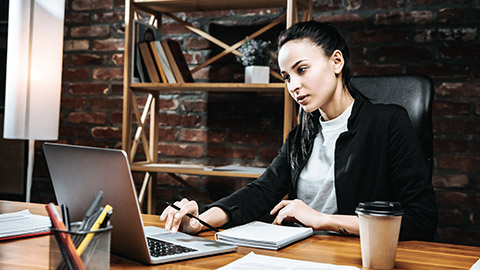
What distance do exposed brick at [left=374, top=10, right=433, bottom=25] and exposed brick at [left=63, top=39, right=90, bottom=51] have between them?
1.59m

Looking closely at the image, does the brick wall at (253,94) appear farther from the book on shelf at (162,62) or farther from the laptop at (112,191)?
the laptop at (112,191)

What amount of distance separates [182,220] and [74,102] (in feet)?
6.34

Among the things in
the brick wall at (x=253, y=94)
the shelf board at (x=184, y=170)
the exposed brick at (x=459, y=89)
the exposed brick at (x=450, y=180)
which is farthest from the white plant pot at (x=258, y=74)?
the exposed brick at (x=450, y=180)

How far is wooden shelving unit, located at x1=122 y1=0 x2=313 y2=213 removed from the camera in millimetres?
2160

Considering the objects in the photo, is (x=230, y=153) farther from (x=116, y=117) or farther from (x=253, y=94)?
(x=116, y=117)

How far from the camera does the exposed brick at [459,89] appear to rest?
7.05ft

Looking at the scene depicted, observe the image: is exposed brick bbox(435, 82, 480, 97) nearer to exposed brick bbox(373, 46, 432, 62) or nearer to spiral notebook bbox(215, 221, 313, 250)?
exposed brick bbox(373, 46, 432, 62)

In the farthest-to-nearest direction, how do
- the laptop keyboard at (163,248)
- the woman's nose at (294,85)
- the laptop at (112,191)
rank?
the woman's nose at (294,85)
the laptop keyboard at (163,248)
the laptop at (112,191)

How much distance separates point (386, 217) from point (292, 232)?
299 mm

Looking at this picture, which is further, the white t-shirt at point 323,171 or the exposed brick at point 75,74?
the exposed brick at point 75,74

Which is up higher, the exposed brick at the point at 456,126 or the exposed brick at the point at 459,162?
the exposed brick at the point at 456,126

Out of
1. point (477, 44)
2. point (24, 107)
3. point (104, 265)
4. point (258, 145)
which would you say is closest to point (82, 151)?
point (104, 265)

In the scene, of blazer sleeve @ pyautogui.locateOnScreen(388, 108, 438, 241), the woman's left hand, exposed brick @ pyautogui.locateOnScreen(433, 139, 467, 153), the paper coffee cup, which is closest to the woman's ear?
blazer sleeve @ pyautogui.locateOnScreen(388, 108, 438, 241)

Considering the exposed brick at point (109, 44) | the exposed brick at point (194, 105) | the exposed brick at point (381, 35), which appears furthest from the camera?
the exposed brick at point (109, 44)
